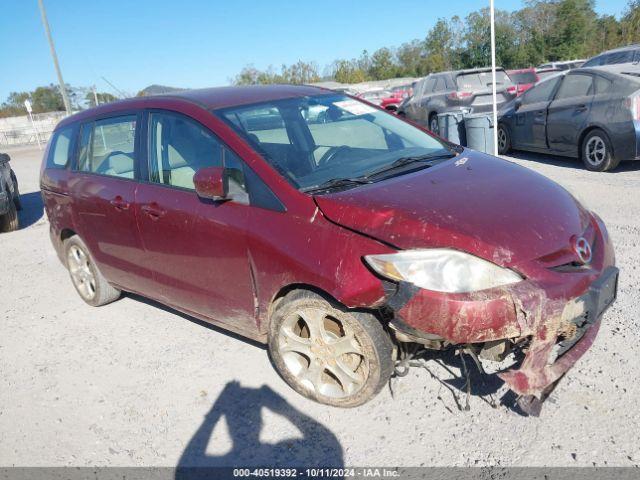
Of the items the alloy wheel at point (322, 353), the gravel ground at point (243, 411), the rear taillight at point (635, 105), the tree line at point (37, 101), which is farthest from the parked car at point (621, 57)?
the tree line at point (37, 101)

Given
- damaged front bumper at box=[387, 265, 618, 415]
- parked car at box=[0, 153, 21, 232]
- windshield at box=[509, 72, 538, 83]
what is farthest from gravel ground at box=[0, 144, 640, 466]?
windshield at box=[509, 72, 538, 83]

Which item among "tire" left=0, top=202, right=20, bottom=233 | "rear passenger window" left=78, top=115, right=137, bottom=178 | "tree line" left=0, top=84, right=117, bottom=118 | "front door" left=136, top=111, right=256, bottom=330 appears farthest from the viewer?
"tree line" left=0, top=84, right=117, bottom=118

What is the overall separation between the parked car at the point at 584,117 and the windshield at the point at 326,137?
4.91 metres

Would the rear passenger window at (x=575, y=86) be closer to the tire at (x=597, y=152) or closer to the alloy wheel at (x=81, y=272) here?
the tire at (x=597, y=152)

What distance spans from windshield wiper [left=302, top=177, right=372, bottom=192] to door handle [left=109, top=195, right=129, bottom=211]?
5.29 ft

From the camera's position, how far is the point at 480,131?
959cm

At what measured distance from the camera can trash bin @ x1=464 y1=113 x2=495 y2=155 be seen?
31.2 feet

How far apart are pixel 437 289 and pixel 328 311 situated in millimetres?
633

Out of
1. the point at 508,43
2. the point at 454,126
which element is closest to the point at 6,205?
the point at 454,126

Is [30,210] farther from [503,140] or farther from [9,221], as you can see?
[503,140]

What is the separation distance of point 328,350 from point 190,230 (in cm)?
119

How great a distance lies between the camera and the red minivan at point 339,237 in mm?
2482

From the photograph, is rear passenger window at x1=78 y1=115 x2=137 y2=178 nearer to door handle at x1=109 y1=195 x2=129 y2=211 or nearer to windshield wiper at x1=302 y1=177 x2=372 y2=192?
door handle at x1=109 y1=195 x2=129 y2=211

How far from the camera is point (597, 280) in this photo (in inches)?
104
